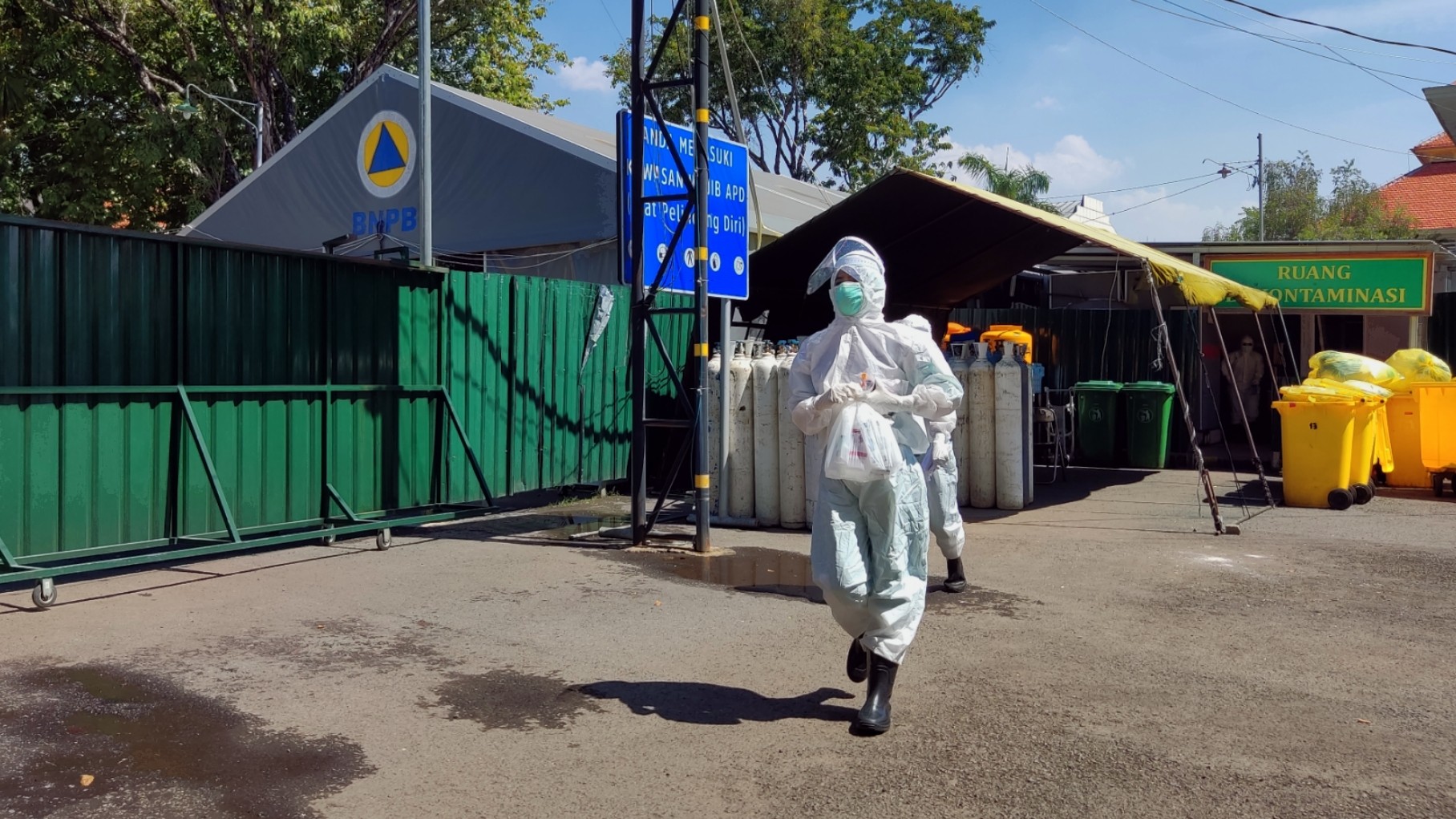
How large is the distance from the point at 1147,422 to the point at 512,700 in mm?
12440

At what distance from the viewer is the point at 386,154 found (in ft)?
59.3

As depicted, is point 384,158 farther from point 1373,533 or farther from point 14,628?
point 1373,533

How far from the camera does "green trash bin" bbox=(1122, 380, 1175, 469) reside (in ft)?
51.2

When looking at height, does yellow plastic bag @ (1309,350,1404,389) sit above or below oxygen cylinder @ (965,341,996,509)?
above

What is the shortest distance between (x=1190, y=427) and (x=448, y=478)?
675cm

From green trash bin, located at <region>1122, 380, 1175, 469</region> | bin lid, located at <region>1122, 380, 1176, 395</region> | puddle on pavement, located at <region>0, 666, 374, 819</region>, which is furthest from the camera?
green trash bin, located at <region>1122, 380, 1175, 469</region>

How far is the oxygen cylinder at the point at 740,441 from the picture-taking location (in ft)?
35.2

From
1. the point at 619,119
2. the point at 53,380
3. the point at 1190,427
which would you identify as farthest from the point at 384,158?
the point at 1190,427

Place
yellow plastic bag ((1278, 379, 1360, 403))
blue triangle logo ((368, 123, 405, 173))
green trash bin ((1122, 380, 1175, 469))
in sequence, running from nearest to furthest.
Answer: yellow plastic bag ((1278, 379, 1360, 403))
green trash bin ((1122, 380, 1175, 469))
blue triangle logo ((368, 123, 405, 173))

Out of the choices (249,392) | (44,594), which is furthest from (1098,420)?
(44,594)

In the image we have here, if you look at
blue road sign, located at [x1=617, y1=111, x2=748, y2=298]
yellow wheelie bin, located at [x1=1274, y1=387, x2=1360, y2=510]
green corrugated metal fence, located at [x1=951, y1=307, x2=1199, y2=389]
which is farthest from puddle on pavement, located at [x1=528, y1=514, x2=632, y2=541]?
green corrugated metal fence, located at [x1=951, y1=307, x2=1199, y2=389]

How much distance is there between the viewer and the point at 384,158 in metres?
18.1

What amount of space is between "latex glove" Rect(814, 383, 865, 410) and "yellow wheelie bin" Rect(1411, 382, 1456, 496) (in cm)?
1036

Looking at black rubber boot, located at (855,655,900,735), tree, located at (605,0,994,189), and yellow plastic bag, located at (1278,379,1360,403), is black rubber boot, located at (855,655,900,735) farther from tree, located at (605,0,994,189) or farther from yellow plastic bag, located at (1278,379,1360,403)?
tree, located at (605,0,994,189)
